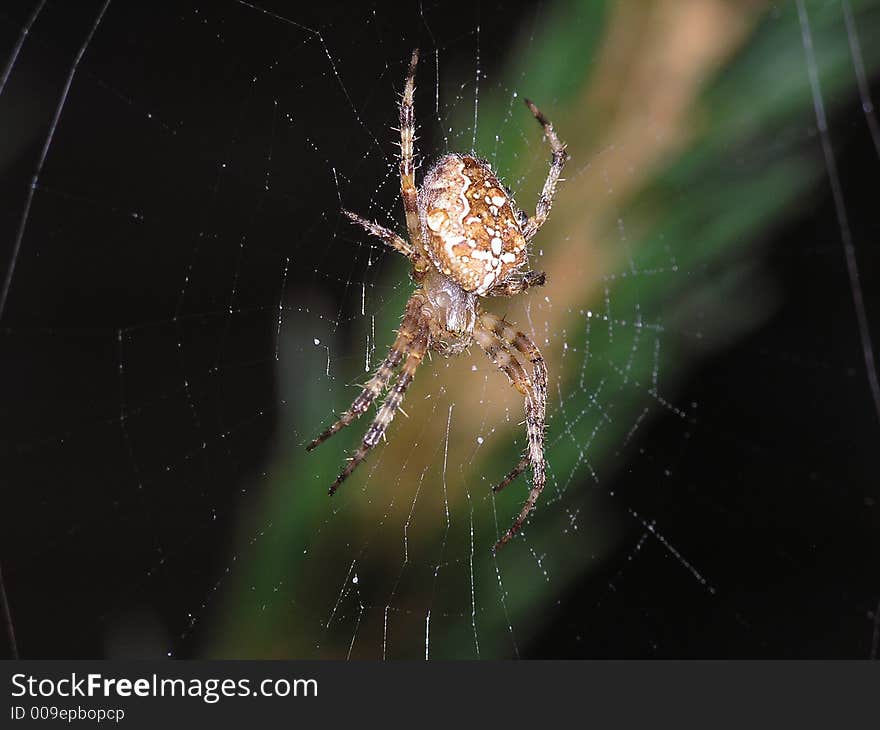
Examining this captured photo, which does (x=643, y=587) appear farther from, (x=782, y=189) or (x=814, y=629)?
(x=782, y=189)

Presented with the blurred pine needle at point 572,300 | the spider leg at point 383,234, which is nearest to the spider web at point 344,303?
the blurred pine needle at point 572,300

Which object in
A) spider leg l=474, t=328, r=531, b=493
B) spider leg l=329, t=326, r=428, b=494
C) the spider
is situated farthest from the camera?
spider leg l=474, t=328, r=531, b=493

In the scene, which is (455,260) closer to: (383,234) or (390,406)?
(383,234)

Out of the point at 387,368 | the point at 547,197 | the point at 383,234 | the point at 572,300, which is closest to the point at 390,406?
the point at 387,368

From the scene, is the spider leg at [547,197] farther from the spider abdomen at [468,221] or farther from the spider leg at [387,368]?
the spider leg at [387,368]

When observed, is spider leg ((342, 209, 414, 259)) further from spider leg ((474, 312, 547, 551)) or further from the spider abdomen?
spider leg ((474, 312, 547, 551))

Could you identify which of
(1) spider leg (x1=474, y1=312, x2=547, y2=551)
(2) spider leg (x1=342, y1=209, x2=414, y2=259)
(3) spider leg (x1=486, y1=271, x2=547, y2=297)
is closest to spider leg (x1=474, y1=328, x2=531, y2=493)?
(1) spider leg (x1=474, y1=312, x2=547, y2=551)
